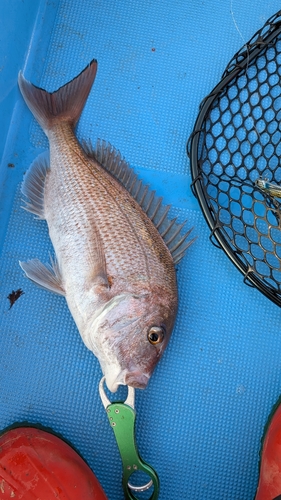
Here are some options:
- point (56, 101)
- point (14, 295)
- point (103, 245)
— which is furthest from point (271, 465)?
point (56, 101)

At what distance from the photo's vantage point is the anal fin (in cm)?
163

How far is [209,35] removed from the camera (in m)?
2.06

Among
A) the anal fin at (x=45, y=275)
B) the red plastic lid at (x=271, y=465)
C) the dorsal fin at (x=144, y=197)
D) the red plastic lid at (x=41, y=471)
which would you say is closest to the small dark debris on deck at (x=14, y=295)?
the anal fin at (x=45, y=275)

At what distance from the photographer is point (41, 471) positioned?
160 cm

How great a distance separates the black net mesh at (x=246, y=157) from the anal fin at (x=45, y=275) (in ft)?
2.07

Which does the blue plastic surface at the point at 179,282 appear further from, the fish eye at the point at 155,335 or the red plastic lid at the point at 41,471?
the fish eye at the point at 155,335

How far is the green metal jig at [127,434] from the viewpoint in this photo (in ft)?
5.16

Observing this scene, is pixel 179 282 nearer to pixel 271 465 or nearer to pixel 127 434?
pixel 127 434

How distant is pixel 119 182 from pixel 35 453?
1.04m

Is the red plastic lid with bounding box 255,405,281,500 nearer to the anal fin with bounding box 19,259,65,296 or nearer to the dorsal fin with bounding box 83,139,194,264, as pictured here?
the dorsal fin with bounding box 83,139,194,264

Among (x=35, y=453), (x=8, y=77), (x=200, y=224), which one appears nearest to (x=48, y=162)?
(x=8, y=77)

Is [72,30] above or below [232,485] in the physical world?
above

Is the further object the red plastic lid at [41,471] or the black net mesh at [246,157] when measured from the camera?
the black net mesh at [246,157]

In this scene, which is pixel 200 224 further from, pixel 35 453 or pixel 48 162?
pixel 35 453
